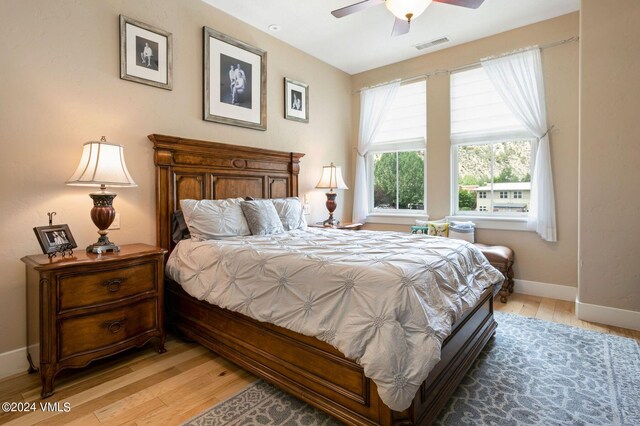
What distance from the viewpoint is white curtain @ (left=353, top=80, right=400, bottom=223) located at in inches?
192

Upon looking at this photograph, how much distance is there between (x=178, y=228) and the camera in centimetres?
293

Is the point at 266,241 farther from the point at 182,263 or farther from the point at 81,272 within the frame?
the point at 81,272

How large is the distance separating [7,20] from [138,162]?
46.0 inches

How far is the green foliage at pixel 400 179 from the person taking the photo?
4.76 m

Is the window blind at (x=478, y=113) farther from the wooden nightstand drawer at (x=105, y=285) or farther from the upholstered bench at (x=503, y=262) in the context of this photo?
the wooden nightstand drawer at (x=105, y=285)

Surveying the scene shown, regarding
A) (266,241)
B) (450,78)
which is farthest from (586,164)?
(266,241)

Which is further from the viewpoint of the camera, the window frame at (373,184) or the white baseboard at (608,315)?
the window frame at (373,184)

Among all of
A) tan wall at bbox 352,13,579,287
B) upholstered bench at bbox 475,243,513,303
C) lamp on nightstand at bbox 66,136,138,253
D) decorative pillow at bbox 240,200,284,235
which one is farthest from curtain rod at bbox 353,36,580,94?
lamp on nightstand at bbox 66,136,138,253

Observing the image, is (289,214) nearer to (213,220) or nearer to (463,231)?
(213,220)

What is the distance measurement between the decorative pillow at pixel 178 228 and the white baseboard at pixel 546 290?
12.2 ft

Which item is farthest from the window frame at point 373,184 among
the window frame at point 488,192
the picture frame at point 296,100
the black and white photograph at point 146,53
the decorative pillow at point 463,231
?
the black and white photograph at point 146,53

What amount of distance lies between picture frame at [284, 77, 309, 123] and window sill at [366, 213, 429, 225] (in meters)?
1.77

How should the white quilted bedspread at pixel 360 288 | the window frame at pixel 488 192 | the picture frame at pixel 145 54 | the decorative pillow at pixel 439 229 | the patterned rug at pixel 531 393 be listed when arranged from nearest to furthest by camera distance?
the white quilted bedspread at pixel 360 288 < the patterned rug at pixel 531 393 < the picture frame at pixel 145 54 < the window frame at pixel 488 192 < the decorative pillow at pixel 439 229

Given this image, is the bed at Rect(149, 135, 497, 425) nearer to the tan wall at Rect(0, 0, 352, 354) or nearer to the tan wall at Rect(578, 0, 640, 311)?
the tan wall at Rect(0, 0, 352, 354)
